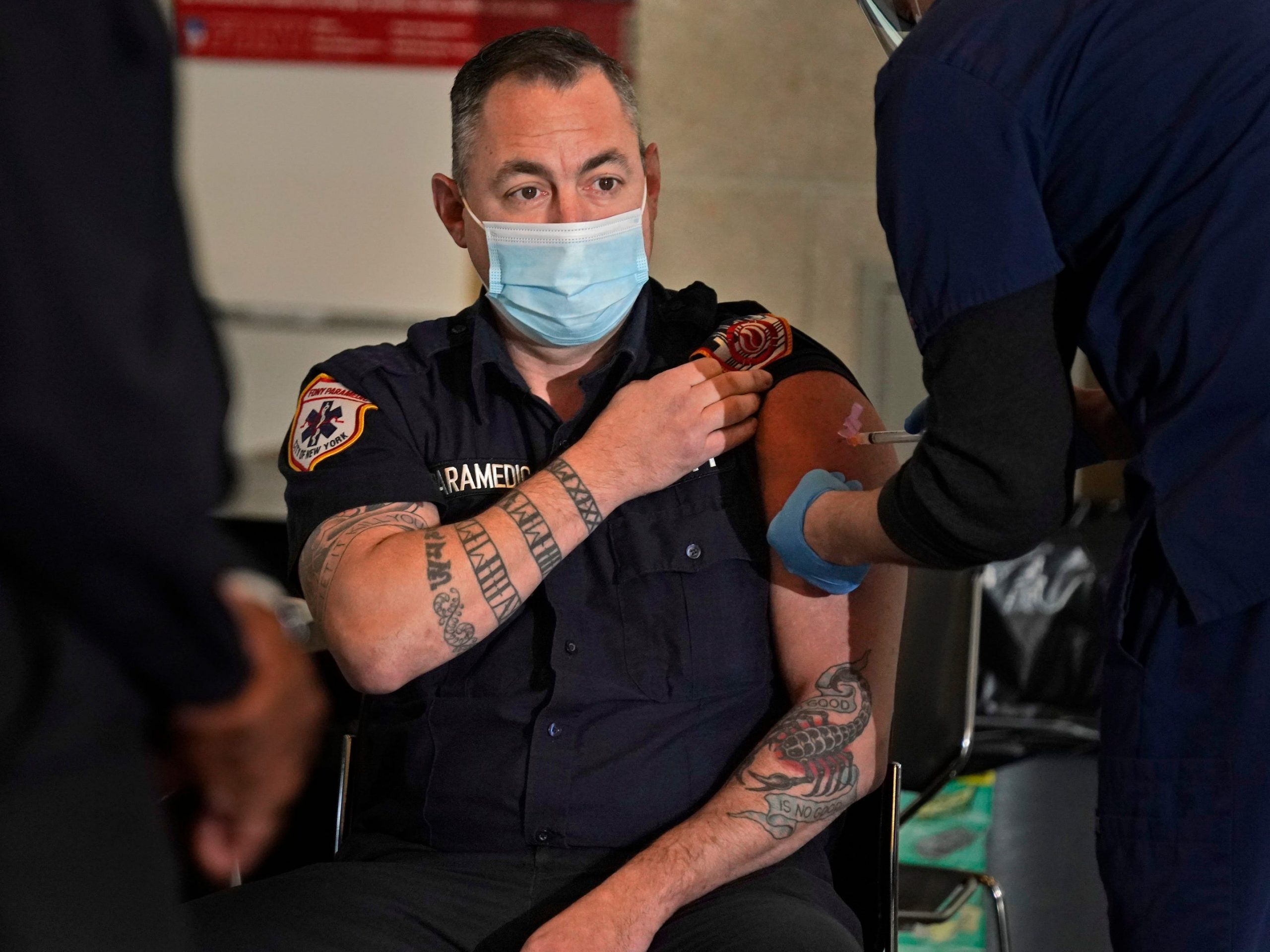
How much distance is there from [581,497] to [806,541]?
→ 0.29 m

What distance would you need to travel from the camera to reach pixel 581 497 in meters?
Answer: 1.61

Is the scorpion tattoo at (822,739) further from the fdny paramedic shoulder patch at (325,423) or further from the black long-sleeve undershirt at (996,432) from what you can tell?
the fdny paramedic shoulder patch at (325,423)

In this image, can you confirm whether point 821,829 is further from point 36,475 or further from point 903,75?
point 36,475

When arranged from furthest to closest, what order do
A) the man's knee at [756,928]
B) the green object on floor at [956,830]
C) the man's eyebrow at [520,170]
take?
1. the green object on floor at [956,830]
2. the man's eyebrow at [520,170]
3. the man's knee at [756,928]

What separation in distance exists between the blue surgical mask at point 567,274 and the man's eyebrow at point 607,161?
0.08 m

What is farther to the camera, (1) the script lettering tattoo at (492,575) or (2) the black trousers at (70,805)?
(1) the script lettering tattoo at (492,575)

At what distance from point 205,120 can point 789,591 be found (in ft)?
9.75

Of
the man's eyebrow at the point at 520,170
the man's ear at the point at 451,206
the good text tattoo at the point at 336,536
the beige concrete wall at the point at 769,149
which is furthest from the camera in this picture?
the beige concrete wall at the point at 769,149

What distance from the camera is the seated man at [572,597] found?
1.49 meters

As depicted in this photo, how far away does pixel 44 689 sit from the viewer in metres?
0.67

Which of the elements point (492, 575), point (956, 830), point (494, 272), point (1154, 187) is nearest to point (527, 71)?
point (494, 272)

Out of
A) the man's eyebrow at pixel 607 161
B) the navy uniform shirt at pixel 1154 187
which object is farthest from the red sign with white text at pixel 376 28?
the navy uniform shirt at pixel 1154 187

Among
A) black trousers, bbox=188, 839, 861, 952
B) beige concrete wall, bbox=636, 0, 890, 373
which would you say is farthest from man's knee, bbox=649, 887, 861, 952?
beige concrete wall, bbox=636, 0, 890, 373

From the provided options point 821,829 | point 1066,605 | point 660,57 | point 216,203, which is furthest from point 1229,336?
point 216,203
